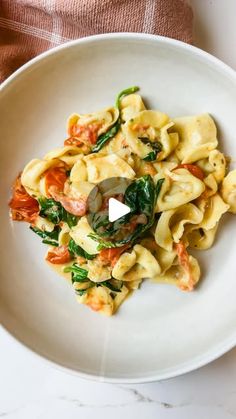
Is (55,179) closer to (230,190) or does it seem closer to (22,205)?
(22,205)

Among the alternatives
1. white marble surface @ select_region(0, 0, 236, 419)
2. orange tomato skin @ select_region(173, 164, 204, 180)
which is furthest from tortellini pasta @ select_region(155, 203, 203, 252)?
white marble surface @ select_region(0, 0, 236, 419)

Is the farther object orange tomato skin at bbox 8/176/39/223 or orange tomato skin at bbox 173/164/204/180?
orange tomato skin at bbox 8/176/39/223

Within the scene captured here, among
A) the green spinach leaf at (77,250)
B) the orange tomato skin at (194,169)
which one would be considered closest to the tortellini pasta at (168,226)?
the orange tomato skin at (194,169)

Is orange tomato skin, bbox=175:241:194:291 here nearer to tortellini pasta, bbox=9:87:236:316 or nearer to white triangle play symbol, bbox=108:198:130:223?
tortellini pasta, bbox=9:87:236:316

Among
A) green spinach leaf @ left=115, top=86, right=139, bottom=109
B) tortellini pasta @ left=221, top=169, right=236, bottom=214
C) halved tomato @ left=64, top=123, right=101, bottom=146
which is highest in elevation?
green spinach leaf @ left=115, top=86, right=139, bottom=109

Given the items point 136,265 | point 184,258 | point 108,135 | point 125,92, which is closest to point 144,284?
point 136,265

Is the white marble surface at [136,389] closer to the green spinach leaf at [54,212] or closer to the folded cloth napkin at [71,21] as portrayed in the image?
the folded cloth napkin at [71,21]
